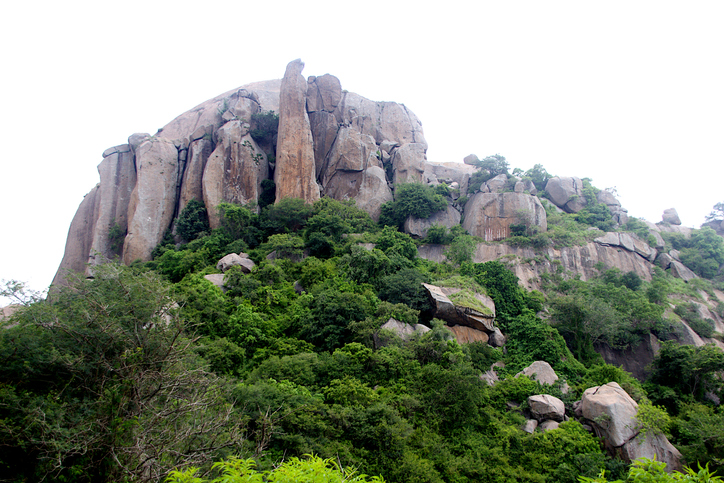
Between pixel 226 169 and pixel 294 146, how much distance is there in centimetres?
590

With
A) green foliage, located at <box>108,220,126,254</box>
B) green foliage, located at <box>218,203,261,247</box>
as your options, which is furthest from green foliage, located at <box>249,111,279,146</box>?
green foliage, located at <box>108,220,126,254</box>

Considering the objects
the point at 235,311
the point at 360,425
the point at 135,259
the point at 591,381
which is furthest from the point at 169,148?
the point at 591,381

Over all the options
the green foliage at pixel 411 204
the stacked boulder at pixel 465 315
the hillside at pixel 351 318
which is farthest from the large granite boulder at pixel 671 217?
the stacked boulder at pixel 465 315

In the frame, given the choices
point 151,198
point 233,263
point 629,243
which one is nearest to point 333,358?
point 233,263

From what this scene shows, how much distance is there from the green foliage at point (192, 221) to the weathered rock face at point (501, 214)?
845 inches

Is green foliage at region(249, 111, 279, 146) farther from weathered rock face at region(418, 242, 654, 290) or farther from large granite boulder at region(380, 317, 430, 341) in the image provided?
large granite boulder at region(380, 317, 430, 341)

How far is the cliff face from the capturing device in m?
31.7

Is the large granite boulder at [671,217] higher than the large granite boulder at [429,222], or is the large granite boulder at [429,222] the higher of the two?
the large granite boulder at [429,222]

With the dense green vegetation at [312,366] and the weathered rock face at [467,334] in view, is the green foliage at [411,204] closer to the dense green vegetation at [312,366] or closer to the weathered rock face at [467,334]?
the dense green vegetation at [312,366]

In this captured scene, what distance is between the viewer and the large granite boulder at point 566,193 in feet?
127

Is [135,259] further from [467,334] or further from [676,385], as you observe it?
[676,385]

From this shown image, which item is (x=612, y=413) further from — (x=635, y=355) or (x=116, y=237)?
(x=116, y=237)

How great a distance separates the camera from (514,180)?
117 feet

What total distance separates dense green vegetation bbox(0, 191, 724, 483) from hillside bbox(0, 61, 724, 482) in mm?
84
